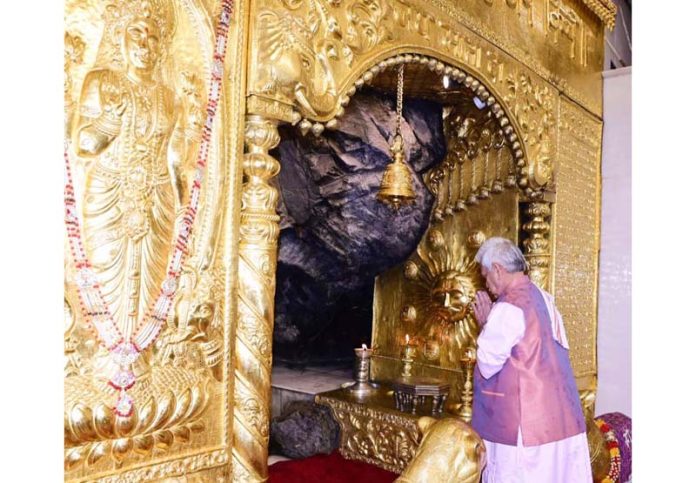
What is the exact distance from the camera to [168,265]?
198cm

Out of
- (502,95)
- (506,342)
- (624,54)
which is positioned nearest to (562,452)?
→ (506,342)

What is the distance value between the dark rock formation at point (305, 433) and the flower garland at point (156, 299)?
Answer: 2114 mm

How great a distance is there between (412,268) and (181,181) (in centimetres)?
287

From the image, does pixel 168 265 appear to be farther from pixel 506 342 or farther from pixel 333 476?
pixel 333 476

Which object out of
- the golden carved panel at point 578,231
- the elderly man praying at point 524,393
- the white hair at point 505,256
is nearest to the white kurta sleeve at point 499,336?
the elderly man praying at point 524,393

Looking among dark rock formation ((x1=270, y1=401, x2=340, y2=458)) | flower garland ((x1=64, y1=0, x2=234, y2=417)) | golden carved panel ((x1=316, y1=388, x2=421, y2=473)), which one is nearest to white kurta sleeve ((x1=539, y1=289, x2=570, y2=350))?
golden carved panel ((x1=316, y1=388, x2=421, y2=473))

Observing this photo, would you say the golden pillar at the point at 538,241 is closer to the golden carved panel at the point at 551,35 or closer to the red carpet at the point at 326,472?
the golden carved panel at the point at 551,35

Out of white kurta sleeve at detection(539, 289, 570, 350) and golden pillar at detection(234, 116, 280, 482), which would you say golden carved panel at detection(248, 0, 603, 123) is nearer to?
golden pillar at detection(234, 116, 280, 482)

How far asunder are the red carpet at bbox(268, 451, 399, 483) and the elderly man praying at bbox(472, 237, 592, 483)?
80cm

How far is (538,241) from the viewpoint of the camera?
4461 mm

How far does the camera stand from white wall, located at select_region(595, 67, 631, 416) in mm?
5082

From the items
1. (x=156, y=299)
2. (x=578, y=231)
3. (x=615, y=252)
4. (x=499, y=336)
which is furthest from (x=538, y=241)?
(x=156, y=299)

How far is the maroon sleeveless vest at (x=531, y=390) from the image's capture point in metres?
2.88

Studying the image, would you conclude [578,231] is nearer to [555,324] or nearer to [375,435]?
[555,324]
